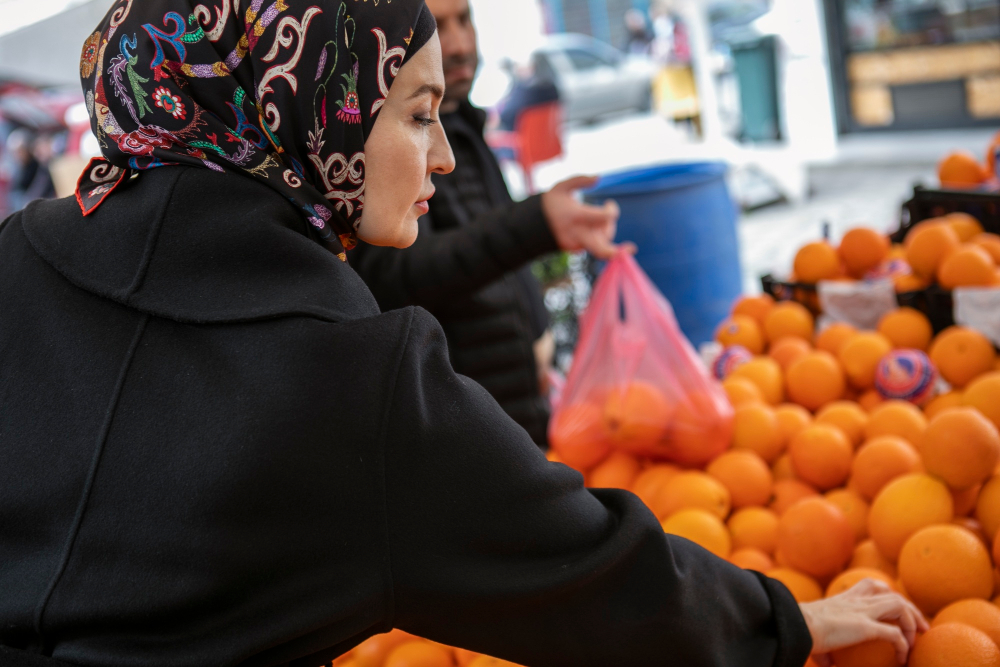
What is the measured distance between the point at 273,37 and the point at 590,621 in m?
0.69

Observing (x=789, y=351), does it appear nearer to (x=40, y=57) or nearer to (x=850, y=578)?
(x=850, y=578)

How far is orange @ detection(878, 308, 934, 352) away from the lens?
1979 mm

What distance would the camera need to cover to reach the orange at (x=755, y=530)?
158 centimetres

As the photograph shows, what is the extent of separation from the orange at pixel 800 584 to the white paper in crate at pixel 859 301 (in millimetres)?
931

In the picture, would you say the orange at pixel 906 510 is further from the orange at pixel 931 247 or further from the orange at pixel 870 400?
the orange at pixel 931 247

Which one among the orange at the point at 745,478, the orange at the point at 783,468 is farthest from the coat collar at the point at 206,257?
the orange at the point at 783,468

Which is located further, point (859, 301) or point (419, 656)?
point (859, 301)

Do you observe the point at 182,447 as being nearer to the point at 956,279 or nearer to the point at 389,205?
Answer: the point at 389,205

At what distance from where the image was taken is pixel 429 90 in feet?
3.19

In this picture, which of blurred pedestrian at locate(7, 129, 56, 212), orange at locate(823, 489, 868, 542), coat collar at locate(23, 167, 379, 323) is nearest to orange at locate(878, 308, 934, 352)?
orange at locate(823, 489, 868, 542)

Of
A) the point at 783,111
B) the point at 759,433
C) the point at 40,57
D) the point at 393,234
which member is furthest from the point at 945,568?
the point at 40,57

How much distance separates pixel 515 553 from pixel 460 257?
1.12 meters

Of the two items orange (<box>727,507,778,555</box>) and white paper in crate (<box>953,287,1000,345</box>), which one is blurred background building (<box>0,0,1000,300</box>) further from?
orange (<box>727,507,778,555</box>)

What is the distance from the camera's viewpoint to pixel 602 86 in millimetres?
13289
